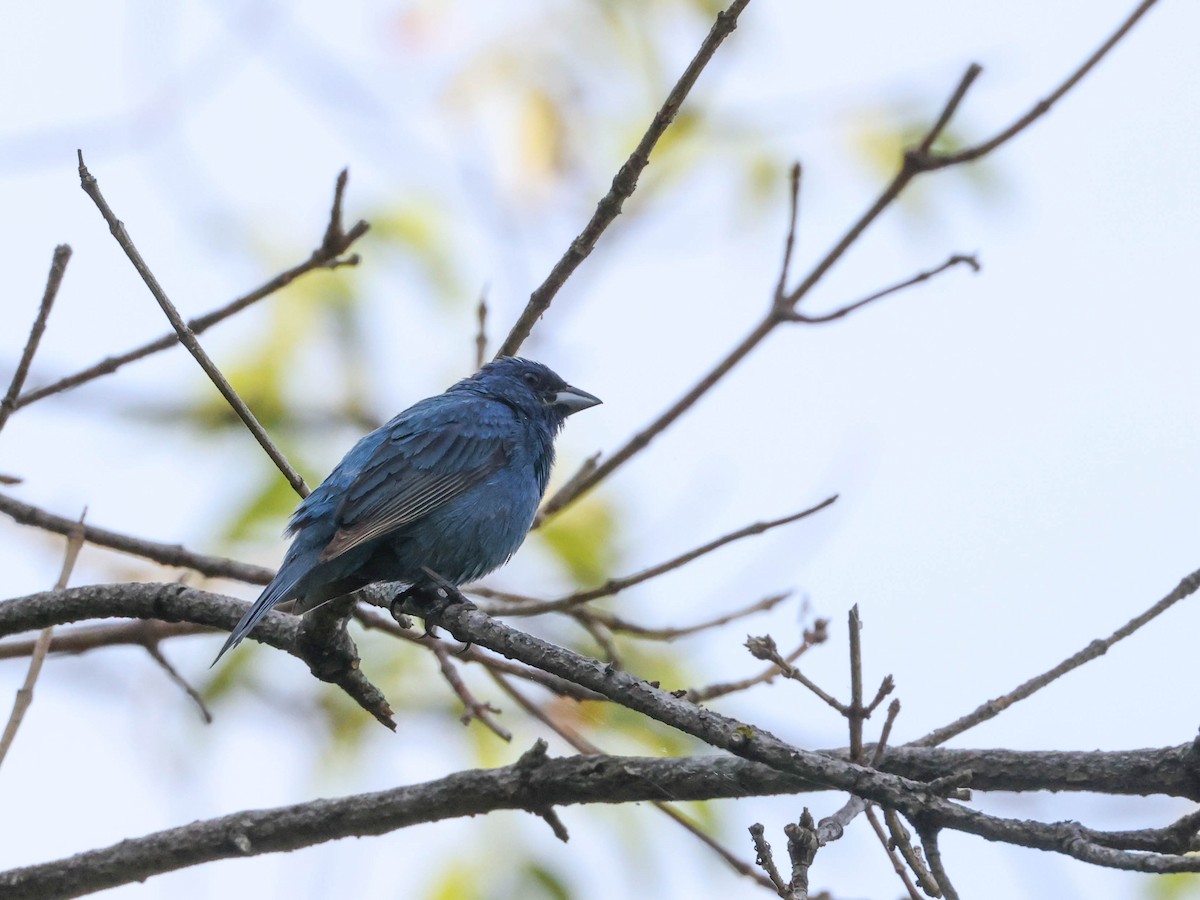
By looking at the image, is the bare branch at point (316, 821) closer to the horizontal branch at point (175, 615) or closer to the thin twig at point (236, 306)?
the horizontal branch at point (175, 615)

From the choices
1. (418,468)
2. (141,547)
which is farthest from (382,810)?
(418,468)

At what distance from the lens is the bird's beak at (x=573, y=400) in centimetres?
723

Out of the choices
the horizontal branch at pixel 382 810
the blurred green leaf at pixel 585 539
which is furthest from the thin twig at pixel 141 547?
the blurred green leaf at pixel 585 539

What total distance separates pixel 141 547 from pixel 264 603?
3.40ft

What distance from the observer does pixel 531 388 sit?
722 cm

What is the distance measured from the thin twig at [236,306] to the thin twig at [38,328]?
8 centimetres

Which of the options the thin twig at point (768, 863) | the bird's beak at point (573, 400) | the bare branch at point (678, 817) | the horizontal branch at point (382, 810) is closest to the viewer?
the thin twig at point (768, 863)

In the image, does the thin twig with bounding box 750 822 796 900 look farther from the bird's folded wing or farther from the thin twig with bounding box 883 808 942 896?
the bird's folded wing

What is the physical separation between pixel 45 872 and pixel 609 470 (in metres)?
2.47

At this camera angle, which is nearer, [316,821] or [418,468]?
[316,821]

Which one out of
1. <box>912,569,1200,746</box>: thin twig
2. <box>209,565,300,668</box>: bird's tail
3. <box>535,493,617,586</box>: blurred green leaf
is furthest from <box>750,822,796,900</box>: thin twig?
<box>535,493,617,586</box>: blurred green leaf

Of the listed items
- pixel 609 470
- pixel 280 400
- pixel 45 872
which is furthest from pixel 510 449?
pixel 45 872

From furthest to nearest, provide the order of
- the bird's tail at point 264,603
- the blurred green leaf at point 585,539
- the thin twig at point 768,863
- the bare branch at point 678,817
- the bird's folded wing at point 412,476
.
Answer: the blurred green leaf at point 585,539 < the bird's folded wing at point 412,476 < the bare branch at point 678,817 < the bird's tail at point 264,603 < the thin twig at point 768,863

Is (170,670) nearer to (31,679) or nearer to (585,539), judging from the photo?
(31,679)
